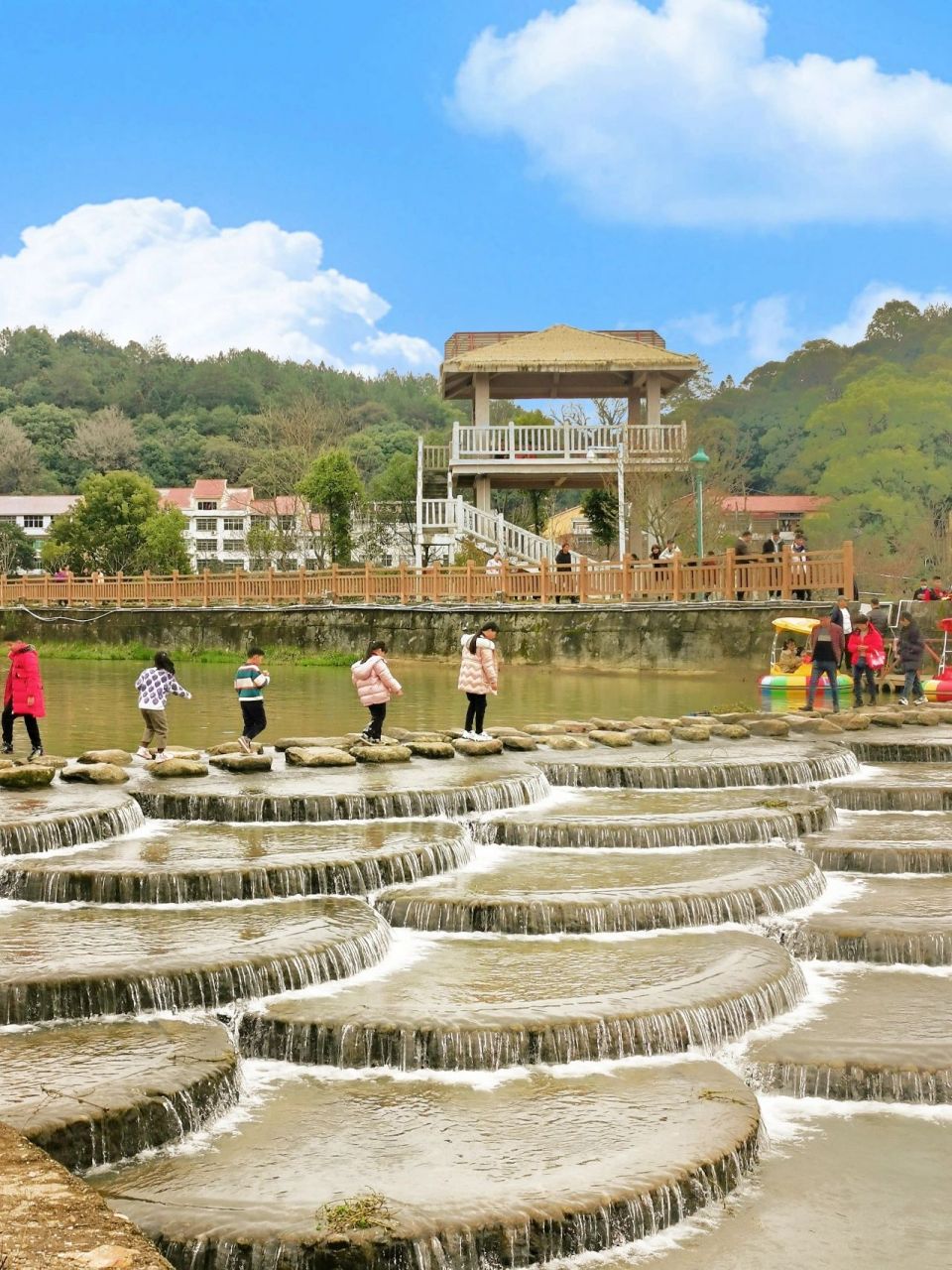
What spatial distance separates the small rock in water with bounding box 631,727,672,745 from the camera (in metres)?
19.7

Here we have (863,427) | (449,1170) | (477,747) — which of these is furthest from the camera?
(863,427)

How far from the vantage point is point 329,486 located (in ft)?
170

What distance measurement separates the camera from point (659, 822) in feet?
45.6

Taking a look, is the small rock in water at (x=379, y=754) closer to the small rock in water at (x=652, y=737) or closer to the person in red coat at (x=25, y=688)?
the person in red coat at (x=25, y=688)

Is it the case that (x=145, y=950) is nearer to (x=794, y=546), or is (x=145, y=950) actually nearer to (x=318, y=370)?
(x=794, y=546)

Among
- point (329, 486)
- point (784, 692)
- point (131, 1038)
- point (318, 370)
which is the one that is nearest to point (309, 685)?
point (784, 692)

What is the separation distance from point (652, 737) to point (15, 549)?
66472mm

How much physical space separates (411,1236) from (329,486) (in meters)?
46.5

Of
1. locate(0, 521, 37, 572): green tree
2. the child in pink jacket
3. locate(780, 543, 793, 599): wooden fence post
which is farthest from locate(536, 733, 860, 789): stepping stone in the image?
locate(0, 521, 37, 572): green tree

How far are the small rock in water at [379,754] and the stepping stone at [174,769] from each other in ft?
6.68

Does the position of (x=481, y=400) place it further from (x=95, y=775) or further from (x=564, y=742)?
(x=95, y=775)

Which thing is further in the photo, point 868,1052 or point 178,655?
point 178,655

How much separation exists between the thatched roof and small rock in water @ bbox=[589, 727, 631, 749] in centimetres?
2189

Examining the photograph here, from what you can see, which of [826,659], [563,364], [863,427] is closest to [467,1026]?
[826,659]
